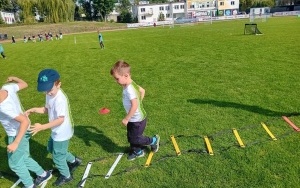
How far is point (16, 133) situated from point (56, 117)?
0.63 meters

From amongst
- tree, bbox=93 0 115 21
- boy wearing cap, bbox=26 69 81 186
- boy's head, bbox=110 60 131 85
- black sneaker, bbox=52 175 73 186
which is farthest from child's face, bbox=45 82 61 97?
tree, bbox=93 0 115 21

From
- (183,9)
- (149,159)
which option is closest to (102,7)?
(183,9)

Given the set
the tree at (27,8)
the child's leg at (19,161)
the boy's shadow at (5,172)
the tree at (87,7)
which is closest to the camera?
the child's leg at (19,161)

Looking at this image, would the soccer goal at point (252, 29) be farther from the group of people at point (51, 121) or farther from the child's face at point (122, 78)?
the child's face at point (122, 78)

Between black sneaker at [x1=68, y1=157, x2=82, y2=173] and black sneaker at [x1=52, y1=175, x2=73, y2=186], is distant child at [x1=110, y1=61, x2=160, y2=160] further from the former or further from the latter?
black sneaker at [x1=52, y1=175, x2=73, y2=186]

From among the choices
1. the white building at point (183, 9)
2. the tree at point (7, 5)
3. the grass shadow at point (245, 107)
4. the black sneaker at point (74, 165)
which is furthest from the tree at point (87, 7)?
the black sneaker at point (74, 165)

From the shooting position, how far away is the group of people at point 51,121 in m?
3.52

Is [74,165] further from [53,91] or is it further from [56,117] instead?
[53,91]

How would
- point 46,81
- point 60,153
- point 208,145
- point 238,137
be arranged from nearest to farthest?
point 46,81 < point 60,153 < point 208,145 < point 238,137

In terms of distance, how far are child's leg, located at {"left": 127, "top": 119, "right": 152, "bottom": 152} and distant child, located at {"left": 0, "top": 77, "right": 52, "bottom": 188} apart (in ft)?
5.09

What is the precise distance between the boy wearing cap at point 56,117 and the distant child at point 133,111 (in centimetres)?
85

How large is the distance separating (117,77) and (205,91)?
5.05 meters

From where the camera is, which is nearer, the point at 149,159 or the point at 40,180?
the point at 40,180

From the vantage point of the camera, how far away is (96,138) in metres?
5.97
